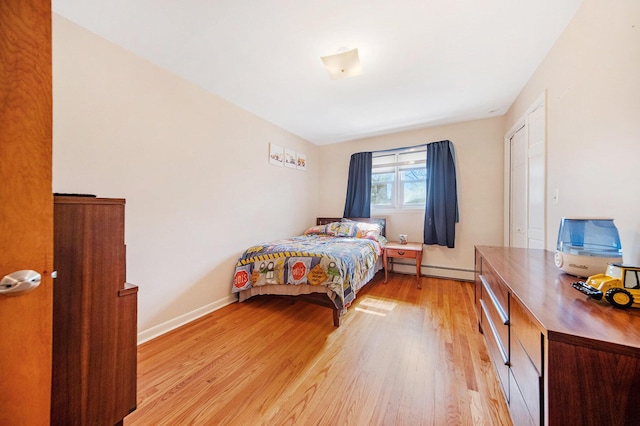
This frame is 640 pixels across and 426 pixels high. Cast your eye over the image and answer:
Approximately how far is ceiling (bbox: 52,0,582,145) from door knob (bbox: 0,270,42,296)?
69.8 inches

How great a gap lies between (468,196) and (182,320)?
13.4 feet

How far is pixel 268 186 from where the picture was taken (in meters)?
3.34

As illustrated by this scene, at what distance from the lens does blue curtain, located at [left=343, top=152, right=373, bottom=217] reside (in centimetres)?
408

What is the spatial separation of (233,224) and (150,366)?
5.02ft

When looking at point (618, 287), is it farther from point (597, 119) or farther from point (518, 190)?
point (518, 190)

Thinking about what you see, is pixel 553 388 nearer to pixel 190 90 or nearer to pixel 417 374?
pixel 417 374

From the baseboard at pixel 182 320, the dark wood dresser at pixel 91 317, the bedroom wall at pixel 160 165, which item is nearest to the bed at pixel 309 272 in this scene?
the baseboard at pixel 182 320

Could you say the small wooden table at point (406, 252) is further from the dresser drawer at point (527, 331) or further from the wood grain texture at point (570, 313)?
the dresser drawer at point (527, 331)

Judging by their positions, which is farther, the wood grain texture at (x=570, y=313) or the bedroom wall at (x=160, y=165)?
the bedroom wall at (x=160, y=165)

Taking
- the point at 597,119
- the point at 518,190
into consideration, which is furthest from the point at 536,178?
the point at 597,119

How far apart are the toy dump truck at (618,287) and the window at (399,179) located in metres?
2.92

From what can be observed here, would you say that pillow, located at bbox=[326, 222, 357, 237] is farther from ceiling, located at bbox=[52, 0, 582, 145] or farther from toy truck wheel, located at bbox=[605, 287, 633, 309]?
toy truck wheel, located at bbox=[605, 287, 633, 309]

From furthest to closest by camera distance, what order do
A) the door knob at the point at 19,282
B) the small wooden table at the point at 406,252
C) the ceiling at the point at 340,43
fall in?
the small wooden table at the point at 406,252
the ceiling at the point at 340,43
the door knob at the point at 19,282

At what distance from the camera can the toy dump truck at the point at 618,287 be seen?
2.58 ft
